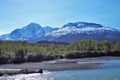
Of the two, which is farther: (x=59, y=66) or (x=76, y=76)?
(x=59, y=66)

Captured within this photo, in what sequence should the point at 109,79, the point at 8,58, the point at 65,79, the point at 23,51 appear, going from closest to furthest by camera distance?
1. the point at 109,79
2. the point at 65,79
3. the point at 8,58
4. the point at 23,51

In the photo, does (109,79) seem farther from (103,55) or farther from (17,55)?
(103,55)

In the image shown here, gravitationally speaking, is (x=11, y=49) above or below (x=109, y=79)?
above

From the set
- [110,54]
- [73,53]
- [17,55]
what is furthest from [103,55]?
[17,55]

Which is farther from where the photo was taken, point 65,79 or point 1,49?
point 1,49

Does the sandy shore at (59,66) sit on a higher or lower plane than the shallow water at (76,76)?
higher

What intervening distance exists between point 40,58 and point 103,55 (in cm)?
4659

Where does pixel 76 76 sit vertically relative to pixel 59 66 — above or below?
below

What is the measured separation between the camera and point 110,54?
7589 inches

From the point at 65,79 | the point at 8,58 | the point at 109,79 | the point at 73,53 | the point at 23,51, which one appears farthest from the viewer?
the point at 73,53

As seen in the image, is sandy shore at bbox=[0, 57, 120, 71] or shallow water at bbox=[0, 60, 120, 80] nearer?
shallow water at bbox=[0, 60, 120, 80]

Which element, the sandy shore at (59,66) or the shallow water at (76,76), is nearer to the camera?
the shallow water at (76,76)

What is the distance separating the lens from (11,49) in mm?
189125

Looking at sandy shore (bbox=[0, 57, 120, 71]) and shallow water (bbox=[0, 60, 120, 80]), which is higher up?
sandy shore (bbox=[0, 57, 120, 71])
